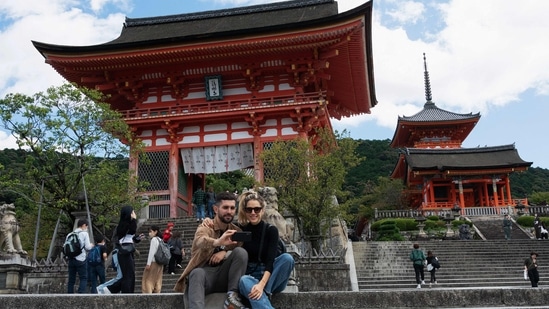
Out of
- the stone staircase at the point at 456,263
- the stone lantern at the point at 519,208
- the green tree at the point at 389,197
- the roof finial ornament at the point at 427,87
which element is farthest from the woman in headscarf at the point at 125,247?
the roof finial ornament at the point at 427,87

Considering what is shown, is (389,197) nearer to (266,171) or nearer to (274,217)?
(266,171)

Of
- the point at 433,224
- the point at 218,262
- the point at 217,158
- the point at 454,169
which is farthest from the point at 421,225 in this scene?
the point at 218,262

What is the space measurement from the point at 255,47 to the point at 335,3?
741cm

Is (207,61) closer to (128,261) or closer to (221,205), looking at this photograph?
(128,261)

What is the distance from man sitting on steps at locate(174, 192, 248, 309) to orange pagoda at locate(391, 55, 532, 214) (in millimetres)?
32381

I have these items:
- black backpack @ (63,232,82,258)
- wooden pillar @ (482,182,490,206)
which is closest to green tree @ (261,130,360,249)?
black backpack @ (63,232,82,258)

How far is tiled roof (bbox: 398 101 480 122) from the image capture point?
4525cm

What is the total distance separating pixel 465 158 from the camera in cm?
3906

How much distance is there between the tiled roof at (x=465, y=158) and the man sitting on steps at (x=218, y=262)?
1345 inches

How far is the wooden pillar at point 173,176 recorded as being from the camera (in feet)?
68.6

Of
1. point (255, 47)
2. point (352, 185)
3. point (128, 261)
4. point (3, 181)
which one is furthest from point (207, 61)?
point (352, 185)

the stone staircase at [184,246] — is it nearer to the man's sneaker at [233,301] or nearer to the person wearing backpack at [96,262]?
the person wearing backpack at [96,262]

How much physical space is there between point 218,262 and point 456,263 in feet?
52.2

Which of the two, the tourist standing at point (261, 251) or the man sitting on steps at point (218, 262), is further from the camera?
the tourist standing at point (261, 251)
